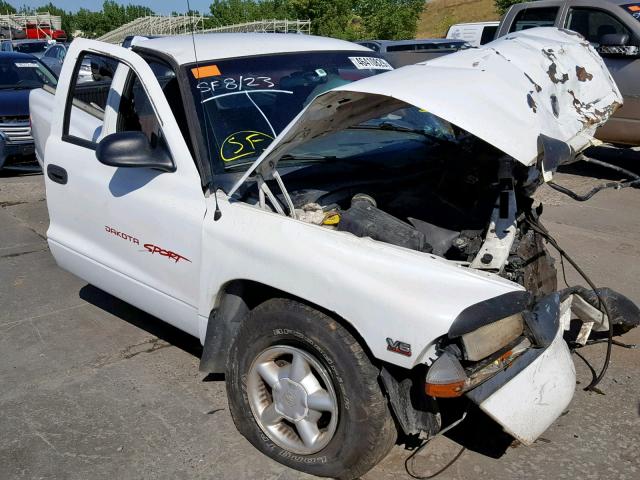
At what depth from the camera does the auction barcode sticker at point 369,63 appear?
173 inches

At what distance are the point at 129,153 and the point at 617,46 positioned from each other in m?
7.21

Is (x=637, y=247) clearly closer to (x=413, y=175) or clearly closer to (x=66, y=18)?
(x=413, y=175)

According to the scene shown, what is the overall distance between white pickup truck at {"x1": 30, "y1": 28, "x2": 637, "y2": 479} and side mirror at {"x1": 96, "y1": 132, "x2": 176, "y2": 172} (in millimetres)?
11

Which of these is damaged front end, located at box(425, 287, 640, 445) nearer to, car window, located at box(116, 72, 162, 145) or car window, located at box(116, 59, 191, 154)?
car window, located at box(116, 59, 191, 154)

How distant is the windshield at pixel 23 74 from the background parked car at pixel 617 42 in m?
7.90

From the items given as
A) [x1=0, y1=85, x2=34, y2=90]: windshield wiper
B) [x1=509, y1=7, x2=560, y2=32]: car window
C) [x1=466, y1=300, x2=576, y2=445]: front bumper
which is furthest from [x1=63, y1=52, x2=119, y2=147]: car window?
[x1=509, y1=7, x2=560, y2=32]: car window

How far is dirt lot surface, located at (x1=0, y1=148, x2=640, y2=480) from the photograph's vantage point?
10.7 ft

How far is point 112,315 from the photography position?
16.6 feet

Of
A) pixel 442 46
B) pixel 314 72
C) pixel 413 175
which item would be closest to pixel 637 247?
pixel 413 175

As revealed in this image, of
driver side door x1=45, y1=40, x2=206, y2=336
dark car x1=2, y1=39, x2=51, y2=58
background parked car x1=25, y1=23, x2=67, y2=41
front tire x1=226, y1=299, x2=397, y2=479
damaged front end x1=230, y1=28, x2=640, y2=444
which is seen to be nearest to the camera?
damaged front end x1=230, y1=28, x2=640, y2=444

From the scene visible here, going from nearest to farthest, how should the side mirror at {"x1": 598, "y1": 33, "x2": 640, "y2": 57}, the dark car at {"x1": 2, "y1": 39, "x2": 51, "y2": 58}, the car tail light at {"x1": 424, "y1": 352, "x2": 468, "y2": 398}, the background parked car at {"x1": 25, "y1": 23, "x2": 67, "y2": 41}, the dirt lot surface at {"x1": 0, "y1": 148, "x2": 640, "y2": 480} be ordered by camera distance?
the car tail light at {"x1": 424, "y1": 352, "x2": 468, "y2": 398} < the dirt lot surface at {"x1": 0, "y1": 148, "x2": 640, "y2": 480} < the side mirror at {"x1": 598, "y1": 33, "x2": 640, "y2": 57} < the dark car at {"x1": 2, "y1": 39, "x2": 51, "y2": 58} < the background parked car at {"x1": 25, "y1": 23, "x2": 67, "y2": 41}

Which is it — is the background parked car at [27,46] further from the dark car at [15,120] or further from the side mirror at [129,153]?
the side mirror at [129,153]

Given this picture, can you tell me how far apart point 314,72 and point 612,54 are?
19.8 ft

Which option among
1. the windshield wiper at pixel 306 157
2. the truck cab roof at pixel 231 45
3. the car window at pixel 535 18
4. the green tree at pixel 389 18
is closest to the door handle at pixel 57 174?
the truck cab roof at pixel 231 45
